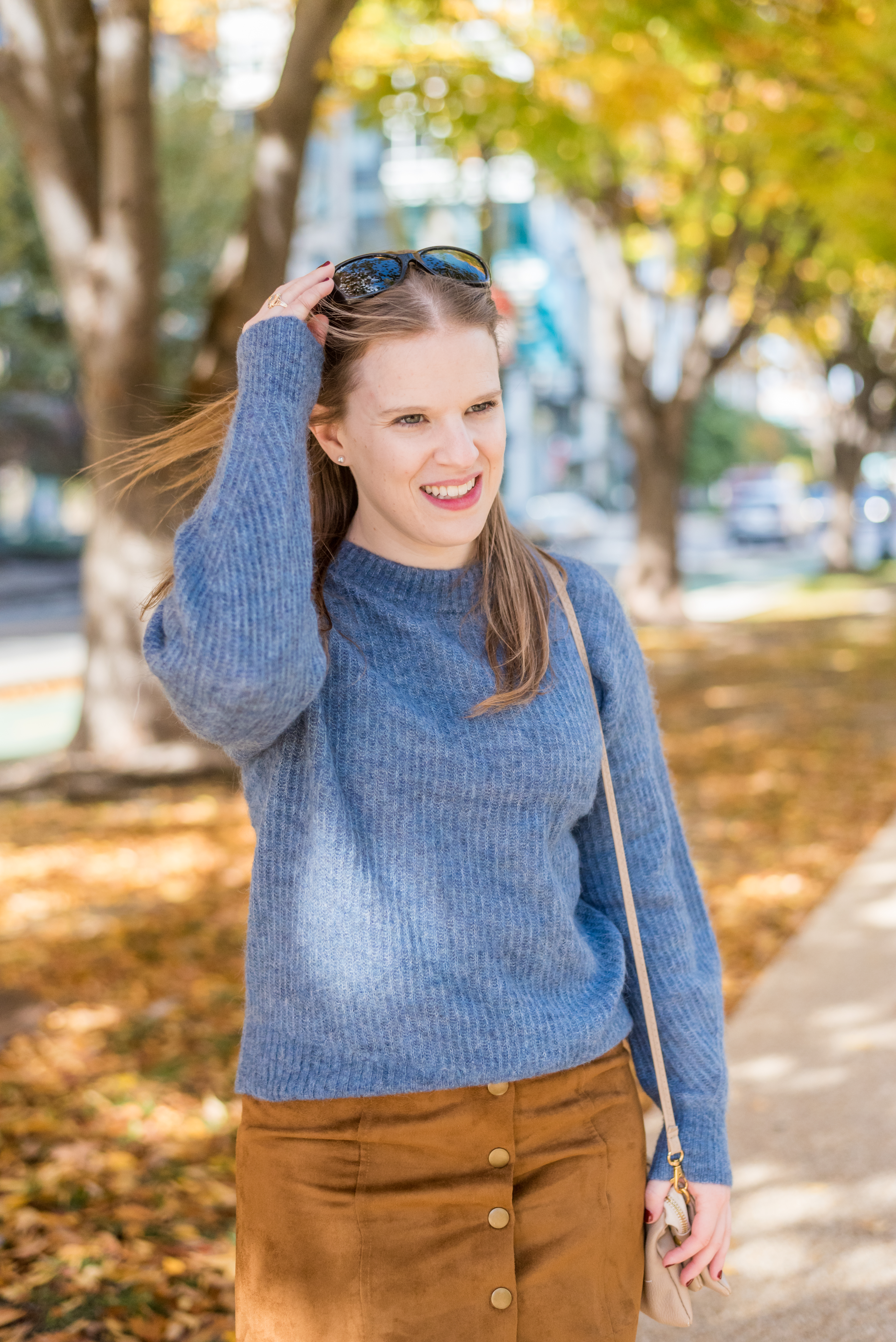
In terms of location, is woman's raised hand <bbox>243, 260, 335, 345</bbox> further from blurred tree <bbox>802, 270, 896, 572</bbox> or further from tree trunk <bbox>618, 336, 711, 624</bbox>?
blurred tree <bbox>802, 270, 896, 572</bbox>

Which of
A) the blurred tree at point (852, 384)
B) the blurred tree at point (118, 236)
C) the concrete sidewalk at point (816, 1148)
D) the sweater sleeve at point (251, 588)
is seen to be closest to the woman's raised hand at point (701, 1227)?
the sweater sleeve at point (251, 588)

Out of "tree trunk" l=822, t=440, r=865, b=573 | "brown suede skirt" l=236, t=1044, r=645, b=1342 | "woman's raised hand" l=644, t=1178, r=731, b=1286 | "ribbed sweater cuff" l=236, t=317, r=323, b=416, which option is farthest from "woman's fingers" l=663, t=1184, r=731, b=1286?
"tree trunk" l=822, t=440, r=865, b=573

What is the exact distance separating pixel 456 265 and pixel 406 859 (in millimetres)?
841

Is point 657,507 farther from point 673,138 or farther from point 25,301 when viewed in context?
point 25,301

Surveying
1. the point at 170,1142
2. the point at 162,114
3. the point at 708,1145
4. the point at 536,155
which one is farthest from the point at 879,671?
the point at 162,114

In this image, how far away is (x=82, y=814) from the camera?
7.60 meters

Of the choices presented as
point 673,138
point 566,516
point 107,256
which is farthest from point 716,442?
point 107,256

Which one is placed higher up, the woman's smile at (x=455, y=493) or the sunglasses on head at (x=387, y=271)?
the sunglasses on head at (x=387, y=271)

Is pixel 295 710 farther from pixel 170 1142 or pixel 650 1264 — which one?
pixel 170 1142

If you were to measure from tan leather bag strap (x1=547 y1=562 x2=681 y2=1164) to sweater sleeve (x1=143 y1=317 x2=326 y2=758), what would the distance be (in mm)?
402

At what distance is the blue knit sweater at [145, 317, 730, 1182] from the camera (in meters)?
1.64

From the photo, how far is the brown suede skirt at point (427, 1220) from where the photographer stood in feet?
5.48

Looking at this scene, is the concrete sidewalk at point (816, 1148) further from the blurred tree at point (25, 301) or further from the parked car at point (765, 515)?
the parked car at point (765, 515)

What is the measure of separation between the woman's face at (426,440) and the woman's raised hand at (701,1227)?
961mm
